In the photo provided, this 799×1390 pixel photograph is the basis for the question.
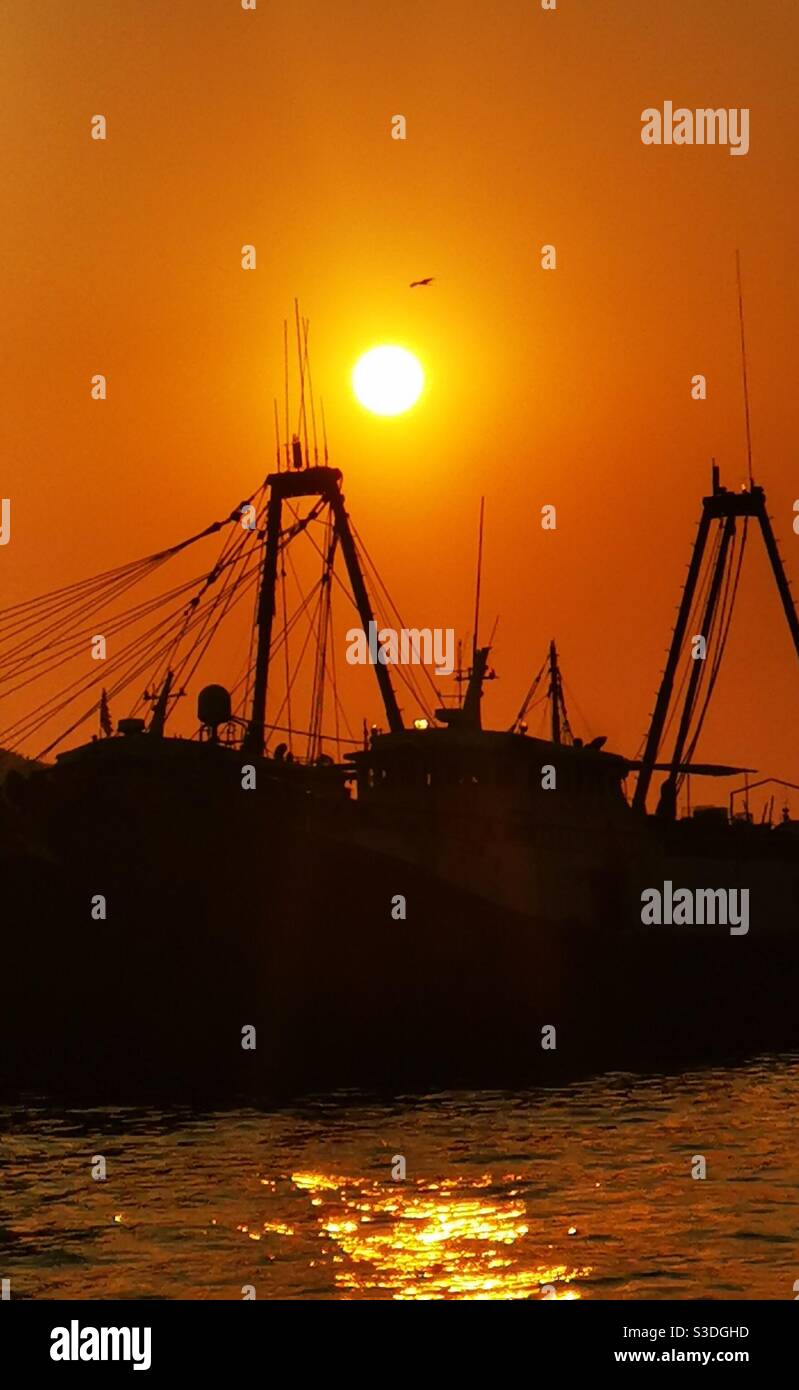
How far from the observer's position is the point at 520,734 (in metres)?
82.8

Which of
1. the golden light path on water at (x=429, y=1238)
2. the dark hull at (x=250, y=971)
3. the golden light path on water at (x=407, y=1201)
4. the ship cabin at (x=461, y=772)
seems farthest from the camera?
the ship cabin at (x=461, y=772)

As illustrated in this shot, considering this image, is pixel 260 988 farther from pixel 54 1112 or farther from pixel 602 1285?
pixel 602 1285

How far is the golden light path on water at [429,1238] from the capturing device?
30125 mm

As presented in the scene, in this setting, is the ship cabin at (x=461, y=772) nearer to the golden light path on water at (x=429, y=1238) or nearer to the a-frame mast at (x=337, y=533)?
the a-frame mast at (x=337, y=533)

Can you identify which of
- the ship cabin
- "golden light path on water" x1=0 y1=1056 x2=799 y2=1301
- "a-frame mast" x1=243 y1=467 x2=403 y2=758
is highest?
"a-frame mast" x1=243 y1=467 x2=403 y2=758

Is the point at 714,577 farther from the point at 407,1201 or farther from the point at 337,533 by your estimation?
the point at 407,1201

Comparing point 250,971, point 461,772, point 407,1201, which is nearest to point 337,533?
point 461,772

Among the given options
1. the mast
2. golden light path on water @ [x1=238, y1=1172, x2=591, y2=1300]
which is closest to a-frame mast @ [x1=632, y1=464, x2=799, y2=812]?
the mast

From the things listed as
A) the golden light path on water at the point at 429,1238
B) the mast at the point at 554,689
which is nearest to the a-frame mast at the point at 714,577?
the mast at the point at 554,689

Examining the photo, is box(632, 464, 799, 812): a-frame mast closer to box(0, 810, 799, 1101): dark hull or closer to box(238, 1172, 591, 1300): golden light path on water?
box(0, 810, 799, 1101): dark hull

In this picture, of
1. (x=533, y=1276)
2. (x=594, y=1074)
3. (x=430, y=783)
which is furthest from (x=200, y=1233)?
(x=430, y=783)

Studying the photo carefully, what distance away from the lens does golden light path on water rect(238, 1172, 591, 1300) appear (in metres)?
30.1
